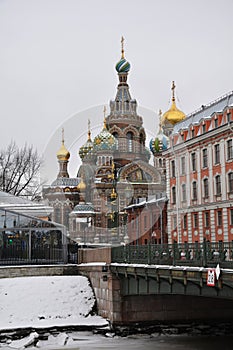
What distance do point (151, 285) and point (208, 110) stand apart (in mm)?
23142

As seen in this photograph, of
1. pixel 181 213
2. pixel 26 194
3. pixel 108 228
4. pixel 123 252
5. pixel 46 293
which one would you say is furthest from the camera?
pixel 108 228

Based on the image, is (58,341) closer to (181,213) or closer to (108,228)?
(181,213)

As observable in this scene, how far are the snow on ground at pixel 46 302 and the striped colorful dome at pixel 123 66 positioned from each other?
240 ft

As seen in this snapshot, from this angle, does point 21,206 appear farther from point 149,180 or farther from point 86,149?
point 86,149

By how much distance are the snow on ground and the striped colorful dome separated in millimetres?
73204

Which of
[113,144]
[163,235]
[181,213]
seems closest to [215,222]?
[181,213]

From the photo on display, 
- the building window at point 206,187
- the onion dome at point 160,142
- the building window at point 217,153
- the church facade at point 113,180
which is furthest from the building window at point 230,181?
the onion dome at point 160,142

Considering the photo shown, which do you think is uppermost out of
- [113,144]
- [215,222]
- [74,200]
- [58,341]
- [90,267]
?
[113,144]

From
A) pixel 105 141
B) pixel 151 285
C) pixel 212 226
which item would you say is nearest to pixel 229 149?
pixel 212 226

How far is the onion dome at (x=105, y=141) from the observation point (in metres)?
89.1

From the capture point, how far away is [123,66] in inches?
3930

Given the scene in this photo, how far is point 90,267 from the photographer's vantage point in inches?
1195

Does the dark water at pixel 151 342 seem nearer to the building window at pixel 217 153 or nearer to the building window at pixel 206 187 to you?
the building window at pixel 217 153

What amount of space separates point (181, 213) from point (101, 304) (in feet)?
65.4
